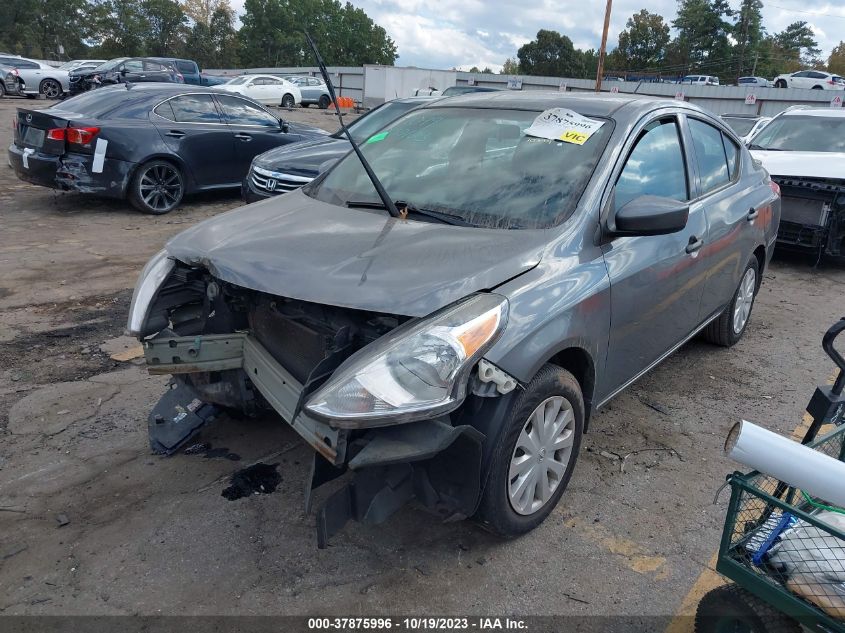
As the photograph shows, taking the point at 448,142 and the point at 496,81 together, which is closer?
the point at 448,142

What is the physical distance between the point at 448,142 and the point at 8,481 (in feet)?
9.04

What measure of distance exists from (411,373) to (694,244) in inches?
86.5

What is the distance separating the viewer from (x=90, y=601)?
239cm

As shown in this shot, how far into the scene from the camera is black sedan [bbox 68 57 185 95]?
23.9m

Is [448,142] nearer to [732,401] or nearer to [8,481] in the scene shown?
[732,401]

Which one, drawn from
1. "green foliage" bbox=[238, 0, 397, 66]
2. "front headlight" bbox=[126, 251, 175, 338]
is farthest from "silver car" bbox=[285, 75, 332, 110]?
"green foliage" bbox=[238, 0, 397, 66]

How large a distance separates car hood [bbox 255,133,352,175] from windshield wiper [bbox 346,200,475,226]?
396 cm

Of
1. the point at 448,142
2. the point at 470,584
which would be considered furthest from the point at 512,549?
the point at 448,142

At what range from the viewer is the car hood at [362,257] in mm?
2426

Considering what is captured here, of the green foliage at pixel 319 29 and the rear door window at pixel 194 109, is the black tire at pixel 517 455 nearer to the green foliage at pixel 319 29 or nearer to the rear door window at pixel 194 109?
the rear door window at pixel 194 109

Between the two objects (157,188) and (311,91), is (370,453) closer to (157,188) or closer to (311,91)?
(157,188)

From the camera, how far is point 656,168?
351 centimetres

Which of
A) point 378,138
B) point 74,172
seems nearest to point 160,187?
point 74,172

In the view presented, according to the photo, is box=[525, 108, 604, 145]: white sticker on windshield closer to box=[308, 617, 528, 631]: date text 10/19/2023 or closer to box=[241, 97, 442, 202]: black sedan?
box=[308, 617, 528, 631]: date text 10/19/2023
